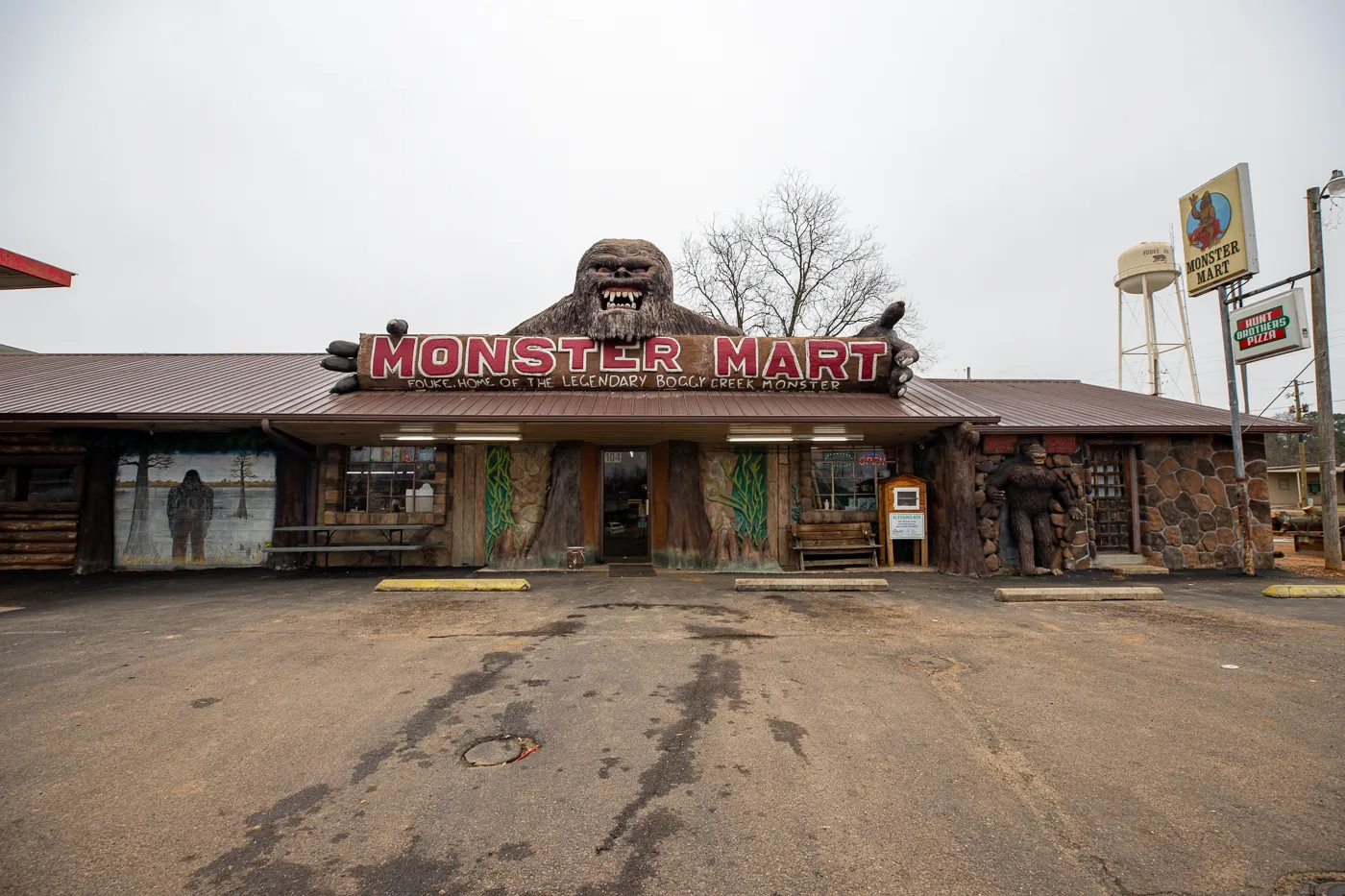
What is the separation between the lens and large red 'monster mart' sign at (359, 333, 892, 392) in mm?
10930

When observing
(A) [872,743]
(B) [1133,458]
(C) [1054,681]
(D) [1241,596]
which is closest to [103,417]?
(A) [872,743]

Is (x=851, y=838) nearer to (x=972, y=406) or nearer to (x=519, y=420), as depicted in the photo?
(x=519, y=420)

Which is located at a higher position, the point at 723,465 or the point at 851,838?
the point at 723,465

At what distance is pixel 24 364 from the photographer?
45.1ft

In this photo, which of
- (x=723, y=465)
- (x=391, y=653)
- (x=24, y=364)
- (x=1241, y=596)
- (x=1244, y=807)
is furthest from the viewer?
(x=24, y=364)

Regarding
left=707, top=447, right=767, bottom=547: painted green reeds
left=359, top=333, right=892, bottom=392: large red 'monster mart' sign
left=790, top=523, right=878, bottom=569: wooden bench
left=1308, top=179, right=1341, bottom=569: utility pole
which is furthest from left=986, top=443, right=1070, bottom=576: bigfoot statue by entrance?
left=1308, top=179, right=1341, bottom=569: utility pole

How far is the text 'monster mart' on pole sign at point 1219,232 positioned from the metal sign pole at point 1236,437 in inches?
17.3

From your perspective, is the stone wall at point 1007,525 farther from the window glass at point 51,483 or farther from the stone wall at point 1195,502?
the window glass at point 51,483

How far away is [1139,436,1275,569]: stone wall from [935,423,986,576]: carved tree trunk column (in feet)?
14.0

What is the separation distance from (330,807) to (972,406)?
439 inches

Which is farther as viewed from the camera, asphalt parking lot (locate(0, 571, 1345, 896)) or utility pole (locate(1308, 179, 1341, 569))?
utility pole (locate(1308, 179, 1341, 569))

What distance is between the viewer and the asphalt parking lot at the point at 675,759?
97.9 inches

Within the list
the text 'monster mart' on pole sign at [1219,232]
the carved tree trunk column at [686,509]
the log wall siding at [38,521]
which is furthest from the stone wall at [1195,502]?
the log wall siding at [38,521]

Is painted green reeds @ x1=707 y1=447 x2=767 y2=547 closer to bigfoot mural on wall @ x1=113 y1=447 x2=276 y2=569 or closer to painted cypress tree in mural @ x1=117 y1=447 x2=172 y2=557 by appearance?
bigfoot mural on wall @ x1=113 y1=447 x2=276 y2=569
